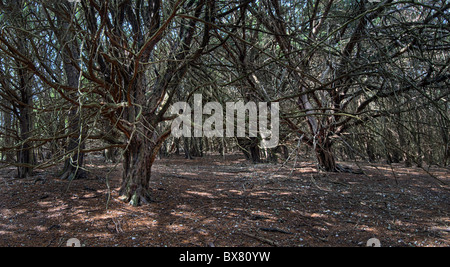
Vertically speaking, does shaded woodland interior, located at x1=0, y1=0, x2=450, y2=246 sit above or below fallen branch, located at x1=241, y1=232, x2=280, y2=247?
above

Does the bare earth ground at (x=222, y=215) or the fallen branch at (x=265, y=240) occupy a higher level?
the bare earth ground at (x=222, y=215)

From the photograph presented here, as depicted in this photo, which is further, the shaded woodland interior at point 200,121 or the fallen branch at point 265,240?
the shaded woodland interior at point 200,121

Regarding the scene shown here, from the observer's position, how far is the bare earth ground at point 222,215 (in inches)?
110

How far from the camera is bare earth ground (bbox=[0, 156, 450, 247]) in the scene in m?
2.80

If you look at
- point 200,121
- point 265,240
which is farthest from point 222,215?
point 200,121

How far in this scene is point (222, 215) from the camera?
Result: 3490mm

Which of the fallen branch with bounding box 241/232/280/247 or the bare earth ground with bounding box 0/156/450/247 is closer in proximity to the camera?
the fallen branch with bounding box 241/232/280/247

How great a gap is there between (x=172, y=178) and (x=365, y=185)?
3.84 meters

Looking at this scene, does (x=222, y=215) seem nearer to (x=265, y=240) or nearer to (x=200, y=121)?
(x=265, y=240)

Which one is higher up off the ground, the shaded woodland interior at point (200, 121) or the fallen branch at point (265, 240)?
the shaded woodland interior at point (200, 121)

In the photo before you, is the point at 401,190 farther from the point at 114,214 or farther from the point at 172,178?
the point at 114,214

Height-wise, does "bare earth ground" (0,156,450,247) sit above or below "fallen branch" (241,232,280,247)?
above

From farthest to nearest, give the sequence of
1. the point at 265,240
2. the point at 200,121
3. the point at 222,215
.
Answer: the point at 200,121, the point at 222,215, the point at 265,240

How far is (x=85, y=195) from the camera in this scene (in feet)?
13.3
